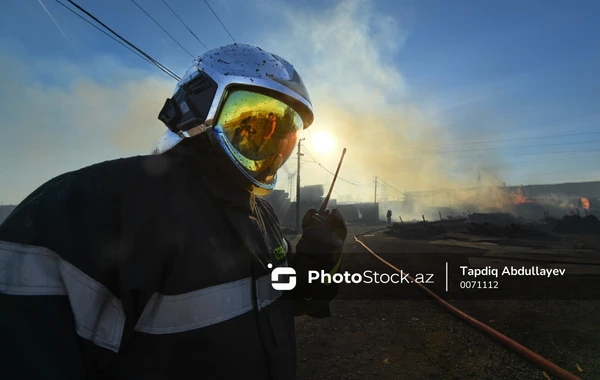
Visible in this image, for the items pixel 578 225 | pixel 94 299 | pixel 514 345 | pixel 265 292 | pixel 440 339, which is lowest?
pixel 440 339

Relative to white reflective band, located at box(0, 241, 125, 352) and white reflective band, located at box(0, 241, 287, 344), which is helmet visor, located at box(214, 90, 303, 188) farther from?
white reflective band, located at box(0, 241, 125, 352)

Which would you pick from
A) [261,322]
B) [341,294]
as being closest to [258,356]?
[261,322]

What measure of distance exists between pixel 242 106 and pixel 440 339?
14.3ft

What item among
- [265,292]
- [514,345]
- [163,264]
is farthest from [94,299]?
[514,345]

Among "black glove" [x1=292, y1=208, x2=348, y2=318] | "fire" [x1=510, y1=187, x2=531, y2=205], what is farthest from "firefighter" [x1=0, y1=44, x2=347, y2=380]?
"fire" [x1=510, y1=187, x2=531, y2=205]

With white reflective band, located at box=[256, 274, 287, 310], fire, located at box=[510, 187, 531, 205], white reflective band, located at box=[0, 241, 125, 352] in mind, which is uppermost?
fire, located at box=[510, 187, 531, 205]

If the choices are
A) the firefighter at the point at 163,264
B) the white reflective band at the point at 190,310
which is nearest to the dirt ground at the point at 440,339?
the firefighter at the point at 163,264

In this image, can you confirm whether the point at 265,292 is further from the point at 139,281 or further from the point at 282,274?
the point at 139,281

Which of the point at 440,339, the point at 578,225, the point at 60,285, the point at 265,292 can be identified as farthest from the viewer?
the point at 578,225

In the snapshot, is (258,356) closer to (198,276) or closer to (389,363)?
(198,276)

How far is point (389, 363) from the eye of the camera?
348 cm

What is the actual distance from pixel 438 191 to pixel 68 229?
90151 millimetres

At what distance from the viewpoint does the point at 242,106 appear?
5.34ft

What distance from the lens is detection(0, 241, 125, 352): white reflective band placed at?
2.60 ft
